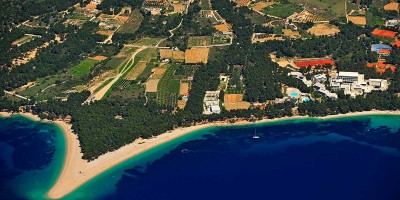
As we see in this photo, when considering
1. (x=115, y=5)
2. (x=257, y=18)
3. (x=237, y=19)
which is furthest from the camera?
(x=115, y=5)

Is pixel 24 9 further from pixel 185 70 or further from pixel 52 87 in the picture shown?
pixel 185 70

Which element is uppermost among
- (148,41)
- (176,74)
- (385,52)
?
(148,41)

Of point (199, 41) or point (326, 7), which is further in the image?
point (326, 7)

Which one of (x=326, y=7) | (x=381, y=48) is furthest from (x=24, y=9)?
(x=381, y=48)

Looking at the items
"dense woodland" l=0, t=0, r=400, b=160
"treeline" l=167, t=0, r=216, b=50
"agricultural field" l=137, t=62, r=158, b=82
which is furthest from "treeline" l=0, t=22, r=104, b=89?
"treeline" l=167, t=0, r=216, b=50

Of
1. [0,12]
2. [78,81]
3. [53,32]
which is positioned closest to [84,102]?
[78,81]

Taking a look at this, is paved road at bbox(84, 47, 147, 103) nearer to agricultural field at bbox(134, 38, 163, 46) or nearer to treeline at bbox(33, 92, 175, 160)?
treeline at bbox(33, 92, 175, 160)
